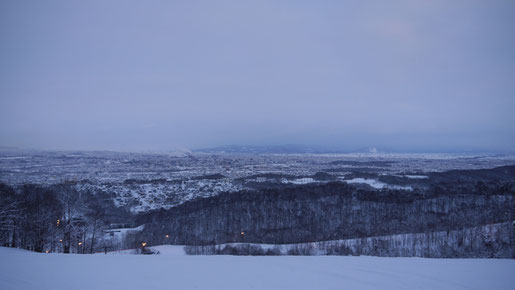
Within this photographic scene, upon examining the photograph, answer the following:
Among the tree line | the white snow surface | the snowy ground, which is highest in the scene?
the snowy ground

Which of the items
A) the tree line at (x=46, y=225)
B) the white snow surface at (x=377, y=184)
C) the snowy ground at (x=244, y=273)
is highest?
the snowy ground at (x=244, y=273)

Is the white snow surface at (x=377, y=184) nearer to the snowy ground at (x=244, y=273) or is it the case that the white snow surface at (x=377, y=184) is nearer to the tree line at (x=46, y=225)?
the snowy ground at (x=244, y=273)

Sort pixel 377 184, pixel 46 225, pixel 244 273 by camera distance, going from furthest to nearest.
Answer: pixel 377 184
pixel 46 225
pixel 244 273

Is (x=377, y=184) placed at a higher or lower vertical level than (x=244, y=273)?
lower

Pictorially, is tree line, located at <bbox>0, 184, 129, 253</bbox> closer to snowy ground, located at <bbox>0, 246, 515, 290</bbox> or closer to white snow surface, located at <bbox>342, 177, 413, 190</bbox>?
snowy ground, located at <bbox>0, 246, 515, 290</bbox>

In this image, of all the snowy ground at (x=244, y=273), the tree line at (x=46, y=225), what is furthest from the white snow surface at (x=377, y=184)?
the tree line at (x=46, y=225)

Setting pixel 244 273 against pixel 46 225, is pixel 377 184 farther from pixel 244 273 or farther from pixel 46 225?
pixel 46 225

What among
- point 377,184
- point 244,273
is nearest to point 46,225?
point 244,273

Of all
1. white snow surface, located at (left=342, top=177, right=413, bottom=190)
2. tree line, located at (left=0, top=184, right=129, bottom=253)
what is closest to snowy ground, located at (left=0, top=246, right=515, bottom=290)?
tree line, located at (left=0, top=184, right=129, bottom=253)
